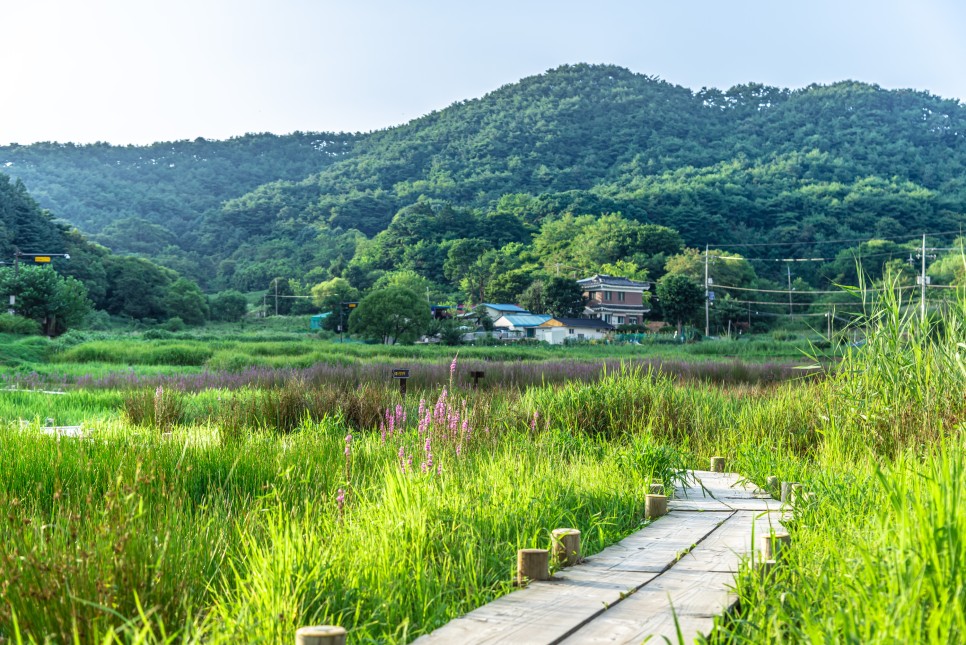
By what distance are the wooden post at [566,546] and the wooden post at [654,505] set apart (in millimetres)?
1252

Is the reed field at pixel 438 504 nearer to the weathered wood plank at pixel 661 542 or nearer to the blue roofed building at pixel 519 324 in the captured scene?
the weathered wood plank at pixel 661 542

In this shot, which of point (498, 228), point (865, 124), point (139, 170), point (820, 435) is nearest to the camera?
point (820, 435)

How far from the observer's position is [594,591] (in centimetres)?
316

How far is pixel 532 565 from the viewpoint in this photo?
3.26m

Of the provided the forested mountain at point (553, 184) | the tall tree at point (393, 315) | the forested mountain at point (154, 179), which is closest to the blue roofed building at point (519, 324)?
the forested mountain at point (553, 184)

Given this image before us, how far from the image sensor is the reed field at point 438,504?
261cm

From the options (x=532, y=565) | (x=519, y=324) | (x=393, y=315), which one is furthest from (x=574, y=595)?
(x=519, y=324)

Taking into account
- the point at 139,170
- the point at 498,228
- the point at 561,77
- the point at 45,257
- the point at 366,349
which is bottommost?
the point at 366,349

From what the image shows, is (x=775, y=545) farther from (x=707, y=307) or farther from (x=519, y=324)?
(x=519, y=324)

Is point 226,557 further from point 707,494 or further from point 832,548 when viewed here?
point 707,494

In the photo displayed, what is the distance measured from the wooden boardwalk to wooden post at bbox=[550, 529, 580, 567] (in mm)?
54

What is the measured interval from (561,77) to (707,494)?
126 m

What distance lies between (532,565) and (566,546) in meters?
0.28

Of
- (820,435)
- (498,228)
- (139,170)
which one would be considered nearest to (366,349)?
(820,435)
